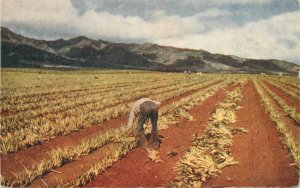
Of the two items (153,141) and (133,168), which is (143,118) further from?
(133,168)

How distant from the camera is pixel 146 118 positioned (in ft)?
24.0

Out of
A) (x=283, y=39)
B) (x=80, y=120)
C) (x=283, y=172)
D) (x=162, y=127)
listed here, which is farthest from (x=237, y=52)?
(x=80, y=120)

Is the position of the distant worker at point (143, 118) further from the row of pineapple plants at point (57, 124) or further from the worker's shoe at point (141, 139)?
the row of pineapple plants at point (57, 124)

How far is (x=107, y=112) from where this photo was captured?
9.23 meters

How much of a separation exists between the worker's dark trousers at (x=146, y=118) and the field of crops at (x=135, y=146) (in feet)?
→ 0.58

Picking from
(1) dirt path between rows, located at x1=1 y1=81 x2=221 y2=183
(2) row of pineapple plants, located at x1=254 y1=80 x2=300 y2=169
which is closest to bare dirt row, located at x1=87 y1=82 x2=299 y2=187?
(2) row of pineapple plants, located at x1=254 y1=80 x2=300 y2=169

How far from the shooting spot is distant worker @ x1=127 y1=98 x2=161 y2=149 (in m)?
7.17

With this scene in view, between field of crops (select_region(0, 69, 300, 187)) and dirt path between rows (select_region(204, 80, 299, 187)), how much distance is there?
0.06 ft

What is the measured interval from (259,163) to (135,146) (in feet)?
8.16

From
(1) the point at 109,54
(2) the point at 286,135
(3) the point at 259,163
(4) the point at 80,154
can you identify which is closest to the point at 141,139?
(4) the point at 80,154

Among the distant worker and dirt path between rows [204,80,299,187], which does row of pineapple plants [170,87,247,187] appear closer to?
dirt path between rows [204,80,299,187]

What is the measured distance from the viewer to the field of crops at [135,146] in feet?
20.5

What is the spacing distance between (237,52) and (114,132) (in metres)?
3.59

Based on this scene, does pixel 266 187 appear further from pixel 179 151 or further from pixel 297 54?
pixel 297 54
